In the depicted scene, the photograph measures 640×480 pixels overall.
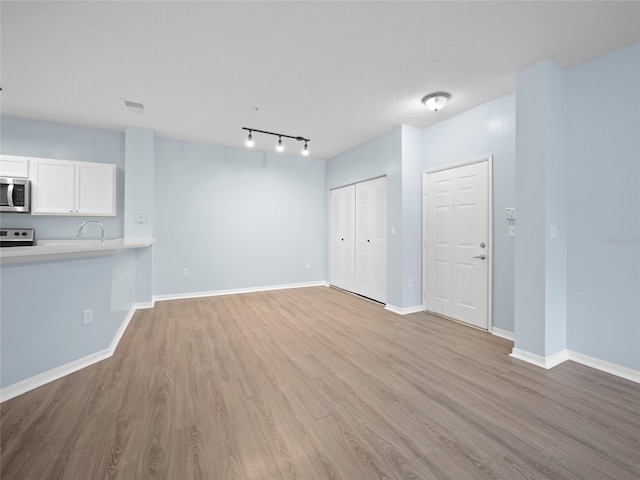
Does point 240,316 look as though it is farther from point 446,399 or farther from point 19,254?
point 446,399

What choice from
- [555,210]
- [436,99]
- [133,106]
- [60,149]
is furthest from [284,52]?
[60,149]

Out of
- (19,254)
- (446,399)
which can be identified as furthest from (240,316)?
(446,399)

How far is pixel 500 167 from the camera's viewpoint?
129 inches

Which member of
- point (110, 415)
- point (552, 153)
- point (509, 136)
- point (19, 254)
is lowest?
point (110, 415)

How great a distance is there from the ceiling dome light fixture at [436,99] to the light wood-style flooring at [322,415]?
8.98 feet

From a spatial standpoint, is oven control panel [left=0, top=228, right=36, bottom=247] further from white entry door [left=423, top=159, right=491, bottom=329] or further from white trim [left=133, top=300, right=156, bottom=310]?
white entry door [left=423, top=159, right=491, bottom=329]

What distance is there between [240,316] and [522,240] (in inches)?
139

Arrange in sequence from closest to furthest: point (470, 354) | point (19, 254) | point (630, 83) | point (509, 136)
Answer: point (19, 254)
point (630, 83)
point (470, 354)
point (509, 136)

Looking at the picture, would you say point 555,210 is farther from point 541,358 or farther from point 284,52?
point 284,52

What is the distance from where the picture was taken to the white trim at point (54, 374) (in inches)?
79.3

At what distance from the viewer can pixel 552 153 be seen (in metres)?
2.58

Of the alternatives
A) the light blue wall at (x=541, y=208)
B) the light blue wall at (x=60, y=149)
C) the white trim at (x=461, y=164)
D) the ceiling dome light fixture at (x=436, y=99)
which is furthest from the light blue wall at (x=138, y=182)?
the light blue wall at (x=541, y=208)

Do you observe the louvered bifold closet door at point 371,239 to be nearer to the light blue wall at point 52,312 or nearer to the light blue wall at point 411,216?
the light blue wall at point 411,216

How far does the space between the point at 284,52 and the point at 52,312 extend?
9.55ft
